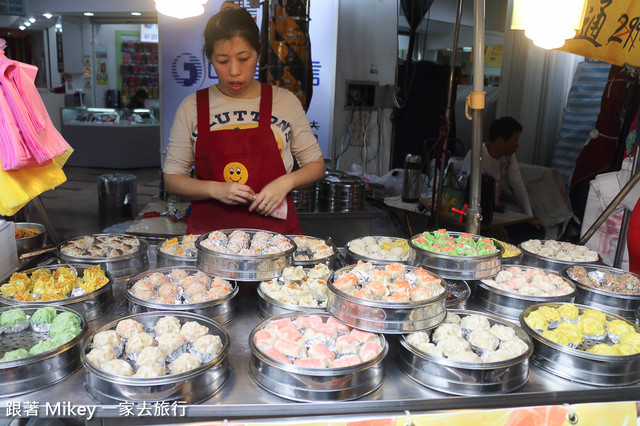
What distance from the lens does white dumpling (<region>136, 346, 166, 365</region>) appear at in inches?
47.5

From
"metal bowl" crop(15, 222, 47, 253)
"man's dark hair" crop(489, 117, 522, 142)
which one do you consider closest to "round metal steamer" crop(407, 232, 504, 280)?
"metal bowl" crop(15, 222, 47, 253)

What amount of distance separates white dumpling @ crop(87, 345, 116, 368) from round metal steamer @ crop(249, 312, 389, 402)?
37cm

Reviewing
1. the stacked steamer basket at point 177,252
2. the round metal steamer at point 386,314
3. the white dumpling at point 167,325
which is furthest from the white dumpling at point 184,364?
the stacked steamer basket at point 177,252

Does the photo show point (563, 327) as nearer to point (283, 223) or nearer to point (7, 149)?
point (283, 223)

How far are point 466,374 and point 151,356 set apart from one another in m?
0.81

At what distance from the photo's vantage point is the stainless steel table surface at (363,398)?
3.79 feet

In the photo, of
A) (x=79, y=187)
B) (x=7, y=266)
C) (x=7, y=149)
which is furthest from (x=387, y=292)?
(x=79, y=187)

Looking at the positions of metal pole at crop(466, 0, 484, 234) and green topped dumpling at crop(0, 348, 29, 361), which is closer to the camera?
green topped dumpling at crop(0, 348, 29, 361)

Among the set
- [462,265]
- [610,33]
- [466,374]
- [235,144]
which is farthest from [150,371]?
[610,33]

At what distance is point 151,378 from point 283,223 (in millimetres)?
1300

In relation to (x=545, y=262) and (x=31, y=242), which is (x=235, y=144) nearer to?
(x=31, y=242)

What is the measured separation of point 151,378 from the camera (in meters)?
1.11

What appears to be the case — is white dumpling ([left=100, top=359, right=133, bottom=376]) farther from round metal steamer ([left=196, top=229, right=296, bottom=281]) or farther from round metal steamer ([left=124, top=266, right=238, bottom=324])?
round metal steamer ([left=196, top=229, right=296, bottom=281])

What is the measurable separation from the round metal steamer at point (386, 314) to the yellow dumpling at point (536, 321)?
35 centimetres
